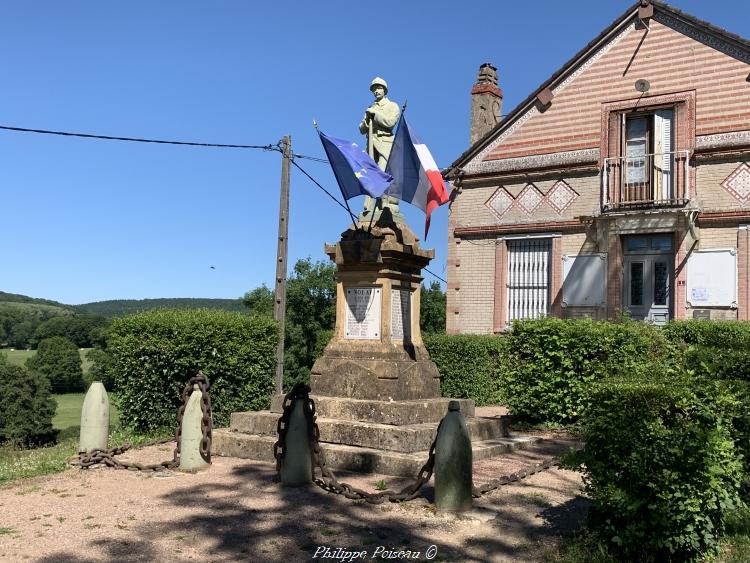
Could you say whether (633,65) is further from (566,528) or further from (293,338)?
(293,338)

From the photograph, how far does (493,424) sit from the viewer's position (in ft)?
31.4

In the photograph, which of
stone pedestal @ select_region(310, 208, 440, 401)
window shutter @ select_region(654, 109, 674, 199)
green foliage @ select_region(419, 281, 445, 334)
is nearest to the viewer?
stone pedestal @ select_region(310, 208, 440, 401)

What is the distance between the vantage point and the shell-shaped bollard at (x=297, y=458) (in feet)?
22.7

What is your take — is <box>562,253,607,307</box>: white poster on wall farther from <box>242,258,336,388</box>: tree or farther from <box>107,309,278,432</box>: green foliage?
<box>242,258,336,388</box>: tree

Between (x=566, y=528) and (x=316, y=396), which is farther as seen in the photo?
(x=316, y=396)

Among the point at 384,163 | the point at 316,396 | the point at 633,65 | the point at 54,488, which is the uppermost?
the point at 633,65

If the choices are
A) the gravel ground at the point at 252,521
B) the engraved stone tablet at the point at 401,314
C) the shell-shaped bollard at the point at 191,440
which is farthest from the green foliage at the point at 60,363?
the gravel ground at the point at 252,521

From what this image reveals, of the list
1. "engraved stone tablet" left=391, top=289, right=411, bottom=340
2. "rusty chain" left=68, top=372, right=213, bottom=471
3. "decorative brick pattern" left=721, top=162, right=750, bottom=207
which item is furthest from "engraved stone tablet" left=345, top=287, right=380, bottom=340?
"decorative brick pattern" left=721, top=162, right=750, bottom=207

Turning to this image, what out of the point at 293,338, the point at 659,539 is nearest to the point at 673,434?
the point at 659,539

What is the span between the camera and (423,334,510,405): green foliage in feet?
53.6

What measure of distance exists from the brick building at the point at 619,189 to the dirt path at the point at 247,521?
11.0 m

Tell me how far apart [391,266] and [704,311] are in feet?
33.7

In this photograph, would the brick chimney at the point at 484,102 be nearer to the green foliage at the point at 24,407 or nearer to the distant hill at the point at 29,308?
the green foliage at the point at 24,407

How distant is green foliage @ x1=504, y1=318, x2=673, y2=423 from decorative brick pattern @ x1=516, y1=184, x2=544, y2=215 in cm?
780
